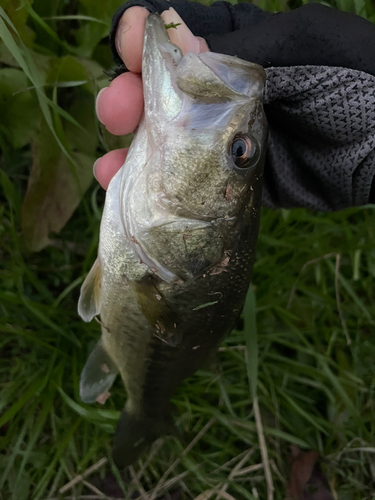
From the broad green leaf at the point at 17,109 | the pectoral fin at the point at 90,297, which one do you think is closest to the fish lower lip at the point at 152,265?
the pectoral fin at the point at 90,297

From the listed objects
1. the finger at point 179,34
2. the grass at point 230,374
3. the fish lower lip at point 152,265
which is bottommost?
the grass at point 230,374

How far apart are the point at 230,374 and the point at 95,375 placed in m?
1.01

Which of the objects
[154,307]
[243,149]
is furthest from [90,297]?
[243,149]

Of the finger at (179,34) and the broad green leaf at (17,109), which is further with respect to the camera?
the broad green leaf at (17,109)

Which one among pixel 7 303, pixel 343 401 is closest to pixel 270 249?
pixel 343 401

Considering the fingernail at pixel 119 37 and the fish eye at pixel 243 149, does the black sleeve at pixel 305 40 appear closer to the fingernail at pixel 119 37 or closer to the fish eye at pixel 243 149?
the fingernail at pixel 119 37

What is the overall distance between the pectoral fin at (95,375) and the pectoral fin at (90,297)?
0.87 feet

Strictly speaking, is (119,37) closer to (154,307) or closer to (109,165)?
(109,165)

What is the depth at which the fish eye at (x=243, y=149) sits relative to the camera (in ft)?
3.87

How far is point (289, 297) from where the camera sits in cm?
241

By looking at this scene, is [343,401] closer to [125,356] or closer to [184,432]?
[184,432]

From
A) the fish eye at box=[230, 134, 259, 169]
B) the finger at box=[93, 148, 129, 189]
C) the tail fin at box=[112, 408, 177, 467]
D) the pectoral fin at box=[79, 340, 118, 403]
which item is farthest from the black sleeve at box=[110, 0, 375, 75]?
the tail fin at box=[112, 408, 177, 467]

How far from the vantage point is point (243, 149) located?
1.19m

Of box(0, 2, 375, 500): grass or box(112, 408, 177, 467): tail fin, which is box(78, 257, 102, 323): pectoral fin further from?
box(112, 408, 177, 467): tail fin
